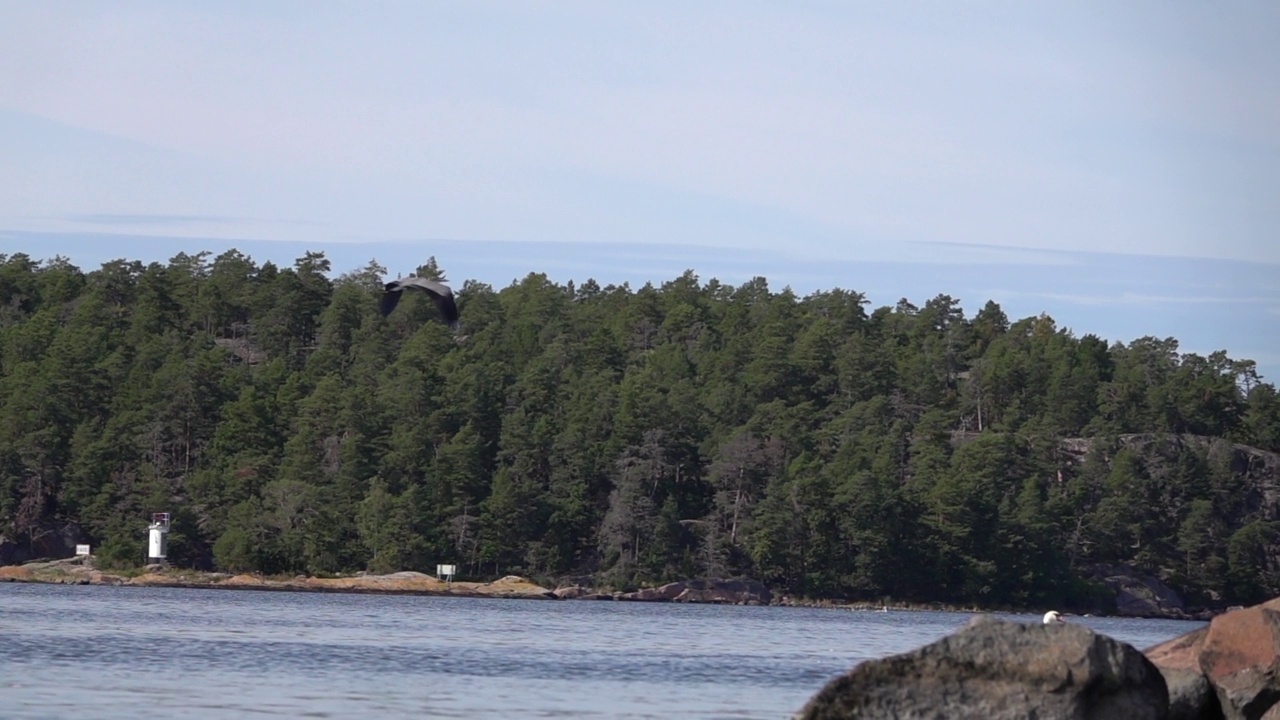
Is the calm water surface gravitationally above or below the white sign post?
above

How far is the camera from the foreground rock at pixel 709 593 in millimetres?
117875

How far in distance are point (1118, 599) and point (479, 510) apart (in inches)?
1701

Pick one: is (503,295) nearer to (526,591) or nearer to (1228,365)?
(1228,365)

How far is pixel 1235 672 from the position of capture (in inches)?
944

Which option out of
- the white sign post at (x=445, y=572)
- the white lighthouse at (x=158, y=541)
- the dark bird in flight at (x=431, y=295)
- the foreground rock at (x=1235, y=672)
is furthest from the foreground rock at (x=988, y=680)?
the white lighthouse at (x=158, y=541)

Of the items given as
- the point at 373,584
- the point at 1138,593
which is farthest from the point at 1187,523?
the point at 373,584

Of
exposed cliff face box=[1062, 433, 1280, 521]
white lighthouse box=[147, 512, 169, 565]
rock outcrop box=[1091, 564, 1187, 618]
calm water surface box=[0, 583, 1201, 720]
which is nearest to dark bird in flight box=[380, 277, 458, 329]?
calm water surface box=[0, 583, 1201, 720]

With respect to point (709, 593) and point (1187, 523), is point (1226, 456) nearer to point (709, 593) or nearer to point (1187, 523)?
point (1187, 523)

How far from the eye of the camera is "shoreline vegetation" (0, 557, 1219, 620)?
10844 centimetres

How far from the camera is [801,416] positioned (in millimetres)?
148125

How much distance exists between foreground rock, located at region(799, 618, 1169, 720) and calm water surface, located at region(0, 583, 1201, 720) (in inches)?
419

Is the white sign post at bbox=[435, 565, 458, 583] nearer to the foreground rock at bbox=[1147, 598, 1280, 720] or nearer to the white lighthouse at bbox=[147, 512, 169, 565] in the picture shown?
the white lighthouse at bbox=[147, 512, 169, 565]

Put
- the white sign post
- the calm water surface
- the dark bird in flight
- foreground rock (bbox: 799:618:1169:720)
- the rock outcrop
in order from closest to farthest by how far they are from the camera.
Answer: foreground rock (bbox: 799:618:1169:720)
the calm water surface
the dark bird in flight
the white sign post
the rock outcrop

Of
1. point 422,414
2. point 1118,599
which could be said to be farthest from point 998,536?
point 422,414
